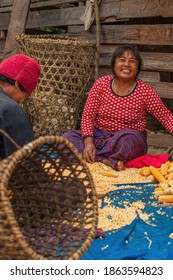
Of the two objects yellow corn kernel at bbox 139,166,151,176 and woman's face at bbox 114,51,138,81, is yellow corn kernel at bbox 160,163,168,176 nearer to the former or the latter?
yellow corn kernel at bbox 139,166,151,176

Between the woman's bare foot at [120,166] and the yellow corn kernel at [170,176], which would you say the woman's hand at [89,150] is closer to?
the woman's bare foot at [120,166]

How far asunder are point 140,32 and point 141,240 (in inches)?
130

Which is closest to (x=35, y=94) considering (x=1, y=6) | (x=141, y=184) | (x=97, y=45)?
(x=97, y=45)

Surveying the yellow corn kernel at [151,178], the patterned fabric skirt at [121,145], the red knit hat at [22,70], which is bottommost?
the yellow corn kernel at [151,178]

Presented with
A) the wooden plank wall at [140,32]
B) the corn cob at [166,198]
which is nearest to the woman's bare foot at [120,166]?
the corn cob at [166,198]

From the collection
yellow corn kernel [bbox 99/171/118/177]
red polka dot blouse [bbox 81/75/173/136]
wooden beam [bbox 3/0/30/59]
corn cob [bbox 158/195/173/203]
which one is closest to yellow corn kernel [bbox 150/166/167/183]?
yellow corn kernel [bbox 99/171/118/177]

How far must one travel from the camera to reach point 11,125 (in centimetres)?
263

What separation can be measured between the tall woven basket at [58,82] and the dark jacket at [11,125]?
8.86ft

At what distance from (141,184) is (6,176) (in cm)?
227

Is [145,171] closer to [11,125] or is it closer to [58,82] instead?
[58,82]

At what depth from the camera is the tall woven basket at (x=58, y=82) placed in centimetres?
535

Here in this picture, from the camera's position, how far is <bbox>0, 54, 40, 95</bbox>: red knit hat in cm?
292

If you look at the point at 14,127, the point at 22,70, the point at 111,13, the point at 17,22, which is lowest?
the point at 14,127

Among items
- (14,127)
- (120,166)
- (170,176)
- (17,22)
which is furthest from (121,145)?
(17,22)
